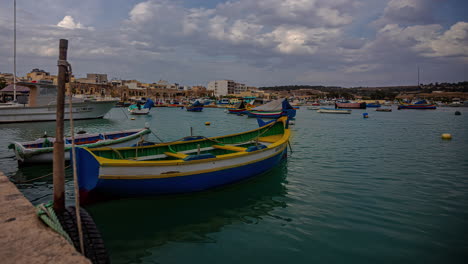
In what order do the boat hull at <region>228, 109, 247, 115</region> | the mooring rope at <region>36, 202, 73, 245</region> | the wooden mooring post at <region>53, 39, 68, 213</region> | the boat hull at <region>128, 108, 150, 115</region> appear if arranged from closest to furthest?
1. the mooring rope at <region>36, 202, 73, 245</region>
2. the wooden mooring post at <region>53, 39, 68, 213</region>
3. the boat hull at <region>128, 108, 150, 115</region>
4. the boat hull at <region>228, 109, 247, 115</region>

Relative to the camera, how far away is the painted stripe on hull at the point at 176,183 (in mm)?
6672

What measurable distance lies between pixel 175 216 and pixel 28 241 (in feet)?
11.8

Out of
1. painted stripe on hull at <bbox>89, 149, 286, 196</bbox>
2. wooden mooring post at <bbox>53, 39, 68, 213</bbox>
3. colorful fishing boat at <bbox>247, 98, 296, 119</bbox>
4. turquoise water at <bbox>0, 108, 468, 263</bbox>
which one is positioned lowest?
turquoise water at <bbox>0, 108, 468, 263</bbox>

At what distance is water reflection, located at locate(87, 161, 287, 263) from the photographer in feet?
19.1

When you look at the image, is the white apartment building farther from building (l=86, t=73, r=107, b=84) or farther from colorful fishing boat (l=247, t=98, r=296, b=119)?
colorful fishing boat (l=247, t=98, r=296, b=119)

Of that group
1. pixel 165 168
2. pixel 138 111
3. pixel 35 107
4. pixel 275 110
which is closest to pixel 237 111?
pixel 275 110

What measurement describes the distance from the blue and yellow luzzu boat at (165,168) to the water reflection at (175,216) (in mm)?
418

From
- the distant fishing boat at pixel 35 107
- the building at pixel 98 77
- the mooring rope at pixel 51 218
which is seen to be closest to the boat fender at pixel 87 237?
the mooring rope at pixel 51 218

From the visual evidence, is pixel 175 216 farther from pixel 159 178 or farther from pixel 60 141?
pixel 60 141

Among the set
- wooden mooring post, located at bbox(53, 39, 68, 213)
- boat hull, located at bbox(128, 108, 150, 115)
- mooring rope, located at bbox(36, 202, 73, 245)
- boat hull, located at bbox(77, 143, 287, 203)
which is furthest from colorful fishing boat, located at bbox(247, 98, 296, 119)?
mooring rope, located at bbox(36, 202, 73, 245)

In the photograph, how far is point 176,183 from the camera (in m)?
7.48

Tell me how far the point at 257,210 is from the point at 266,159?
9.57ft

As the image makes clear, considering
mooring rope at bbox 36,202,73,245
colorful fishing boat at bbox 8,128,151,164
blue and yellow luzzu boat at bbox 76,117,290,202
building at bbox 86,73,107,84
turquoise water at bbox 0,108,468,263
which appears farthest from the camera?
building at bbox 86,73,107,84

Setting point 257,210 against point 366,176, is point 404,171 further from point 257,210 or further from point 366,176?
point 257,210
